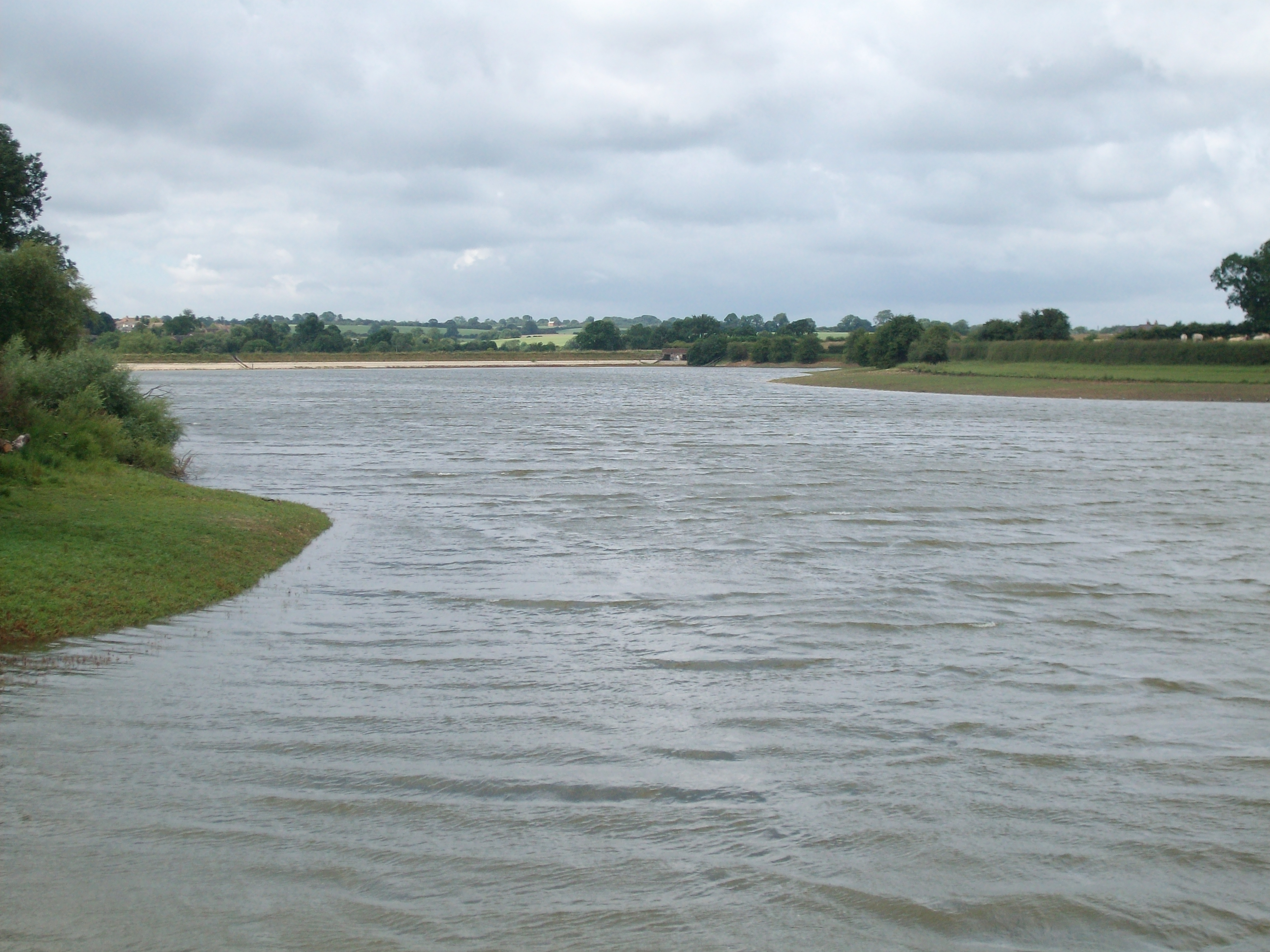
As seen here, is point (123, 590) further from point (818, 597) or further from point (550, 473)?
point (550, 473)

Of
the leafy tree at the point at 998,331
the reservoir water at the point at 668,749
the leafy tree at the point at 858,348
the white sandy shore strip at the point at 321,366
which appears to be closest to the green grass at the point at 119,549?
the reservoir water at the point at 668,749

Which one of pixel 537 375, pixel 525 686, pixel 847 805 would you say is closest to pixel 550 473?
pixel 525 686

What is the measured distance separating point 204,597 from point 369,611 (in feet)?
7.27

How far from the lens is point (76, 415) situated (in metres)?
23.2

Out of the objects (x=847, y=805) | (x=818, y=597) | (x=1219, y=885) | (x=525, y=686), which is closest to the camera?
(x=1219, y=885)

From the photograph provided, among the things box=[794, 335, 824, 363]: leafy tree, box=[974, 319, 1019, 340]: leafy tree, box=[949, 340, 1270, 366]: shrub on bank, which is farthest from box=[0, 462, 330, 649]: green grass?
box=[794, 335, 824, 363]: leafy tree

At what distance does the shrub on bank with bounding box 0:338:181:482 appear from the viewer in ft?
66.2

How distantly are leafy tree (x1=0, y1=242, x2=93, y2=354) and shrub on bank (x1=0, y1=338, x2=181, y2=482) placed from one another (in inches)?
69.8

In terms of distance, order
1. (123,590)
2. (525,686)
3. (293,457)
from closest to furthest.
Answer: (525,686)
(123,590)
(293,457)

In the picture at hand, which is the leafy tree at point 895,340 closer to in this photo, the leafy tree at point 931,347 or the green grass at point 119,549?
the leafy tree at point 931,347

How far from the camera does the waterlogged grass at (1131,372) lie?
8306 cm

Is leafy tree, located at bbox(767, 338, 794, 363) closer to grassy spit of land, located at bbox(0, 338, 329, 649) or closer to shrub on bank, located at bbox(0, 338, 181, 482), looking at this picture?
shrub on bank, located at bbox(0, 338, 181, 482)

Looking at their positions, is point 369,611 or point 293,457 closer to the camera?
point 369,611

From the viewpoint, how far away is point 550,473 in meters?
31.6
